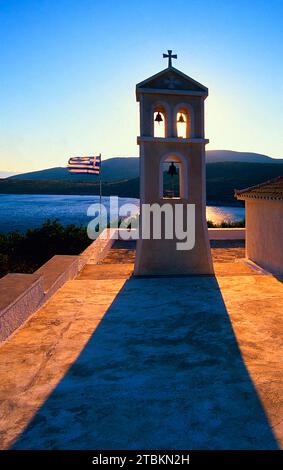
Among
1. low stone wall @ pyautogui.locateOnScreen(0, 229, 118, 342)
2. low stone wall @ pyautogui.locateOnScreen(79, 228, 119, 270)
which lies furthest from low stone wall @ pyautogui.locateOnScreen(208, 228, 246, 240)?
low stone wall @ pyautogui.locateOnScreen(0, 229, 118, 342)

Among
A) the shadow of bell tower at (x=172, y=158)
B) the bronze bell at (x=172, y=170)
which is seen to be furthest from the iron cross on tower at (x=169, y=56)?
the bronze bell at (x=172, y=170)

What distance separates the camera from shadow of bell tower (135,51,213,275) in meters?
10.0

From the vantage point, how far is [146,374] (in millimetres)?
4422

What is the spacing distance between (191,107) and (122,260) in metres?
7.03

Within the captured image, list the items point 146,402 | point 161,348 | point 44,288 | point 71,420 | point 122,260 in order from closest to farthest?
point 71,420
point 146,402
point 161,348
point 44,288
point 122,260

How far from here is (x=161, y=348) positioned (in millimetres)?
5211

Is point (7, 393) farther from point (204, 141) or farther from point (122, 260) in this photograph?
point (122, 260)

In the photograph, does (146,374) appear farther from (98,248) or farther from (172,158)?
(98,248)

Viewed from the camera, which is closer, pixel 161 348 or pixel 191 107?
pixel 161 348

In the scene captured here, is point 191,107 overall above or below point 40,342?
above

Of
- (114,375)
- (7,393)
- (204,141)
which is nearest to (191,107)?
(204,141)

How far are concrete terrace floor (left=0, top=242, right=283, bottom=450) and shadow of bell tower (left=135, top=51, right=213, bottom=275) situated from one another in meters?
2.52

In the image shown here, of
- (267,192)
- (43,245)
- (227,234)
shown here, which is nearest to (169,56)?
(267,192)

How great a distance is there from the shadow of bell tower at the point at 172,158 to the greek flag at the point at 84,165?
27.1 ft
